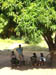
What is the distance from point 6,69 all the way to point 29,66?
1674 mm

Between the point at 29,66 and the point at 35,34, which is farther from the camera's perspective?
the point at 29,66

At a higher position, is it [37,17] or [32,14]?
[32,14]

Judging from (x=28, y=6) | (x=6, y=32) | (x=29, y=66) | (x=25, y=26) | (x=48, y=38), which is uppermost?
(x=28, y=6)

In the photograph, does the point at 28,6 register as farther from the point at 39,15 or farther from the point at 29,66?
the point at 29,66

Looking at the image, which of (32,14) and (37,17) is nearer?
(37,17)

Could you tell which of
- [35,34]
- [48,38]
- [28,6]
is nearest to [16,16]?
[28,6]

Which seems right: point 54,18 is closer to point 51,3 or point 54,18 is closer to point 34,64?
point 51,3

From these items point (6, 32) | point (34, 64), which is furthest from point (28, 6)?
point (34, 64)

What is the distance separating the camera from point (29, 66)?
1349 cm

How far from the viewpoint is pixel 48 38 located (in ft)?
44.5

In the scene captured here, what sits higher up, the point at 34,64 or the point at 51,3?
the point at 51,3
